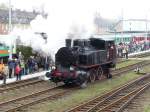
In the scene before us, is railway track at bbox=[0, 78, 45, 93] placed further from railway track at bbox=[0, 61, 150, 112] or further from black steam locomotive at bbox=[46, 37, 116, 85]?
black steam locomotive at bbox=[46, 37, 116, 85]

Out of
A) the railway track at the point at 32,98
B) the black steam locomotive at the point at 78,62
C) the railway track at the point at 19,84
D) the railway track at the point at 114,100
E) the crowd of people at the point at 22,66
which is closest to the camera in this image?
the railway track at the point at 114,100

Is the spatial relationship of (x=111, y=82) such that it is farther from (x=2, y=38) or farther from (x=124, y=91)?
(x=2, y=38)

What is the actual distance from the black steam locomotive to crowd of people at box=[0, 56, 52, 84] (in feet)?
7.57

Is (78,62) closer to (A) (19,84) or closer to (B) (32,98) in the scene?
(A) (19,84)

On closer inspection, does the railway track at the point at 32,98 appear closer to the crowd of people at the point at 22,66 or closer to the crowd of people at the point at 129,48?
the crowd of people at the point at 22,66

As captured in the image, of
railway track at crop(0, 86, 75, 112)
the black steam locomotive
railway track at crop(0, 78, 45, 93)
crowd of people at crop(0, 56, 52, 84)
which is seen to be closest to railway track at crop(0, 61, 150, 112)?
railway track at crop(0, 86, 75, 112)

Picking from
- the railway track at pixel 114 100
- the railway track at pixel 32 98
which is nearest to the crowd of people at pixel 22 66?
the railway track at pixel 32 98

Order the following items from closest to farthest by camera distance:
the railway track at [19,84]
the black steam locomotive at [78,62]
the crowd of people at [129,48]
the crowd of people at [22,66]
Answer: the railway track at [19,84] < the black steam locomotive at [78,62] < the crowd of people at [22,66] < the crowd of people at [129,48]

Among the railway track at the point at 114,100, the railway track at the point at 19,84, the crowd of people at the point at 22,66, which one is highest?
the crowd of people at the point at 22,66

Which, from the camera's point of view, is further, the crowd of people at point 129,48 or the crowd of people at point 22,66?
the crowd of people at point 129,48

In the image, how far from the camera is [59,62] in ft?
71.6

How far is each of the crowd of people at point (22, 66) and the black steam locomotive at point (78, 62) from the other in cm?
231

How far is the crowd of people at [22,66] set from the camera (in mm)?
22611

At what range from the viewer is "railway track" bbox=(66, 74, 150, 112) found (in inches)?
619
